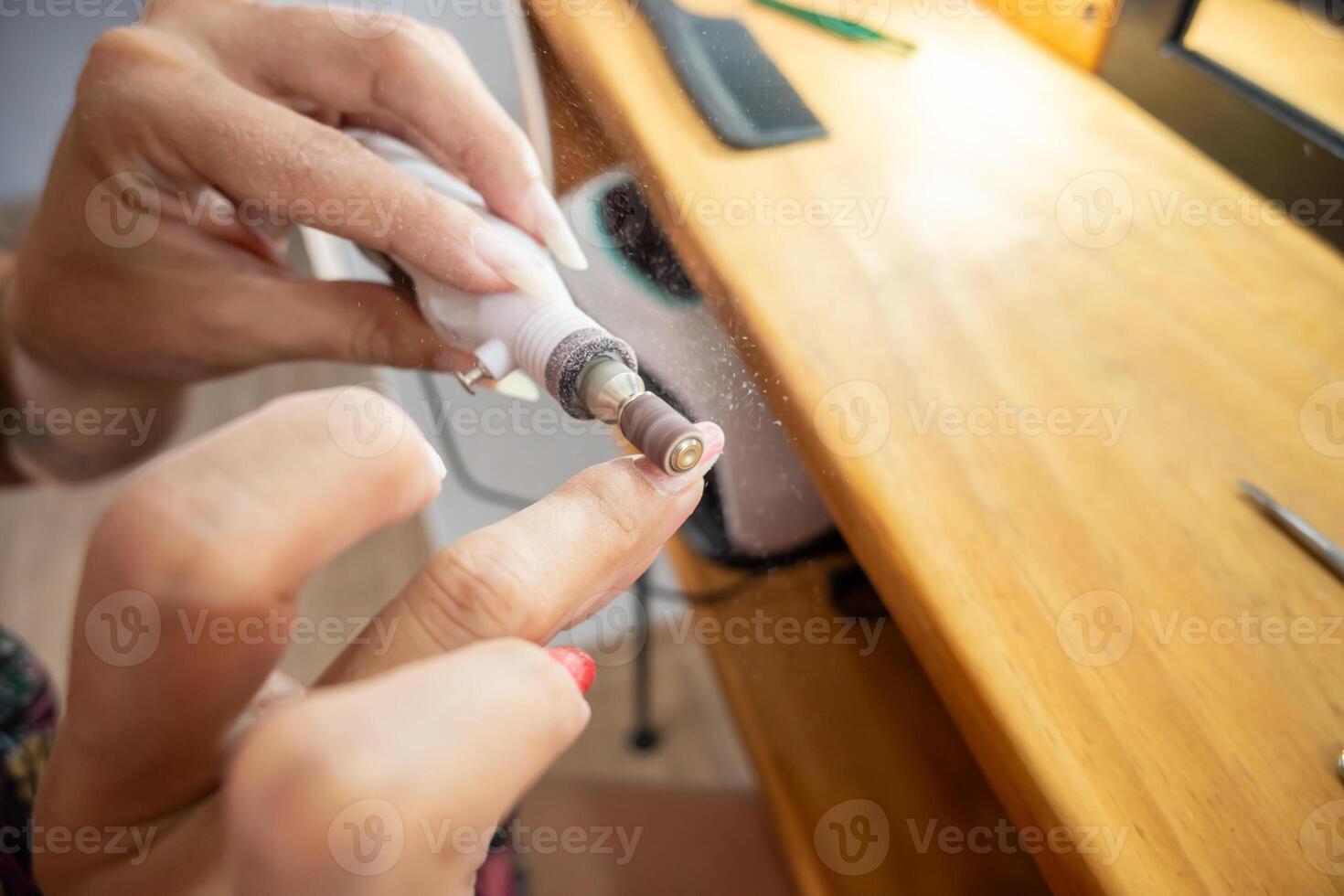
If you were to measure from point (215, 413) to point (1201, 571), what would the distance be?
1.82 ft

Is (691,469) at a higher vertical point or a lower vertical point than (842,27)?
lower

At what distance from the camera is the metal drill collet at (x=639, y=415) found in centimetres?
21

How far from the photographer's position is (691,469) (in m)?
0.22

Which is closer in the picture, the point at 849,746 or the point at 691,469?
the point at 691,469

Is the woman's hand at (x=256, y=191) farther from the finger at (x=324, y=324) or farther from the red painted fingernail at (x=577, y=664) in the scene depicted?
the red painted fingernail at (x=577, y=664)

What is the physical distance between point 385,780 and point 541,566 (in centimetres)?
7

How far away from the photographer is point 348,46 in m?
0.32

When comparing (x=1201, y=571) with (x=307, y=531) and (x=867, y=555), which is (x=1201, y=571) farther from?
(x=307, y=531)

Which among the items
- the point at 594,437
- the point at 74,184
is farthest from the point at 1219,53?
the point at 74,184

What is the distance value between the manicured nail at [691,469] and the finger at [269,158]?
0.09m

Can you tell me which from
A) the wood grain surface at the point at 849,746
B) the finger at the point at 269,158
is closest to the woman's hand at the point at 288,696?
the finger at the point at 269,158

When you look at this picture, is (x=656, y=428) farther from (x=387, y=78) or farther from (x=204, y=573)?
(x=387, y=78)

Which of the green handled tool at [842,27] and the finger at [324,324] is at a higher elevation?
the green handled tool at [842,27]

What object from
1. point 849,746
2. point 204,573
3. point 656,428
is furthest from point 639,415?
point 849,746
